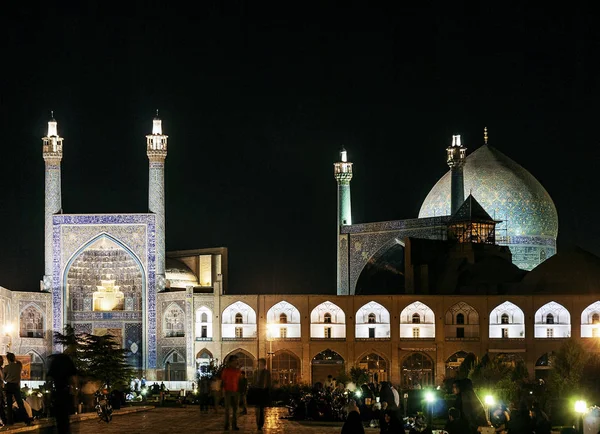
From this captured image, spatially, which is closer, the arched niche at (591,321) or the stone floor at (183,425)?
the stone floor at (183,425)

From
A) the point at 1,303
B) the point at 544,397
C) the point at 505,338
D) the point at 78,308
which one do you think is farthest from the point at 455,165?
the point at 544,397

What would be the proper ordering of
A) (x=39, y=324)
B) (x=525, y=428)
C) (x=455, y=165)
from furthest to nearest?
(x=455, y=165), (x=39, y=324), (x=525, y=428)

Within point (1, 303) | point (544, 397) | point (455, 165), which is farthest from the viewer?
point (455, 165)

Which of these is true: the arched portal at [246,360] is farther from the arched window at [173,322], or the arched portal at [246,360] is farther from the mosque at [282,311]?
the arched window at [173,322]

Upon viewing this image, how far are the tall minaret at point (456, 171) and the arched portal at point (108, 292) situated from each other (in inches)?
508

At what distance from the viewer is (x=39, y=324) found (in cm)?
4703

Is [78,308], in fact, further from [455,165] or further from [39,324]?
[455,165]

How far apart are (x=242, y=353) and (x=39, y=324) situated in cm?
731

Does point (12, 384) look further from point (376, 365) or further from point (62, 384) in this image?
point (376, 365)

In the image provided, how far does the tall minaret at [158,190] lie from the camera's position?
157ft

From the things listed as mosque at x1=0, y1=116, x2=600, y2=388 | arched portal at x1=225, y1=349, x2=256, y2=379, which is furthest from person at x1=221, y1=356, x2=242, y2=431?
arched portal at x1=225, y1=349, x2=256, y2=379

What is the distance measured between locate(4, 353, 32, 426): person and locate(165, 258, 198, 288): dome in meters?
33.7

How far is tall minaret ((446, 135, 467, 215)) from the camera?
173 feet

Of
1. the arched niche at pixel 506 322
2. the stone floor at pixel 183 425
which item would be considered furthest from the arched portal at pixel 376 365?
the stone floor at pixel 183 425
